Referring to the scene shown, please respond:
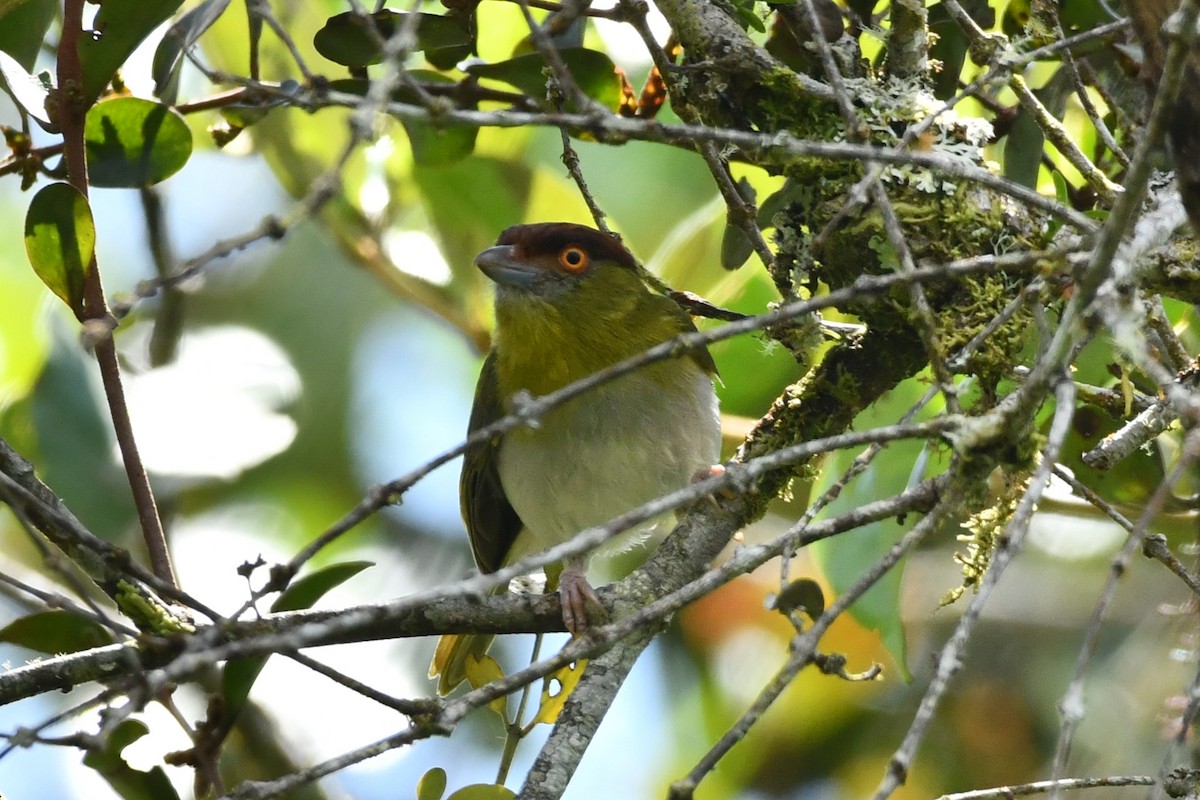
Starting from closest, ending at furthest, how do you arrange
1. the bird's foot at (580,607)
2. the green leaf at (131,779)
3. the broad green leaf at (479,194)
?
the green leaf at (131,779) → the bird's foot at (580,607) → the broad green leaf at (479,194)

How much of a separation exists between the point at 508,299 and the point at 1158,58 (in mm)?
3066

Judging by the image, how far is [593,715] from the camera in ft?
10.3

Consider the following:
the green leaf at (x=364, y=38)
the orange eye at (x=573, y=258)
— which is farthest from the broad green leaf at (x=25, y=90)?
the orange eye at (x=573, y=258)

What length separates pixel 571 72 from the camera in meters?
3.71

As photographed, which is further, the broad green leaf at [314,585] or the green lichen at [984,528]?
the green lichen at [984,528]

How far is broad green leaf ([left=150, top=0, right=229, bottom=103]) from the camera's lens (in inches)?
127

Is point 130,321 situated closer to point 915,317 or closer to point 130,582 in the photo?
point 130,582

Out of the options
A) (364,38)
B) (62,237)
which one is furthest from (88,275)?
(364,38)

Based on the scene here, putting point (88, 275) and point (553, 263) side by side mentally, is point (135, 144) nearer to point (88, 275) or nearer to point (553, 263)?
point (88, 275)

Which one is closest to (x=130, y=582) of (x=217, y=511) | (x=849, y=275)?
(x=849, y=275)

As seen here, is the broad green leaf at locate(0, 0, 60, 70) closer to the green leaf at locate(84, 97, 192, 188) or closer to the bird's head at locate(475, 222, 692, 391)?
the green leaf at locate(84, 97, 192, 188)

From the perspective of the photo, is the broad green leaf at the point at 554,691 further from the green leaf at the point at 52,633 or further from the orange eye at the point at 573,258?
the orange eye at the point at 573,258

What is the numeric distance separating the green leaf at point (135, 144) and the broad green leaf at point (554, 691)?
168 cm

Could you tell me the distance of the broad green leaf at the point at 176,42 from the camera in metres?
3.23
